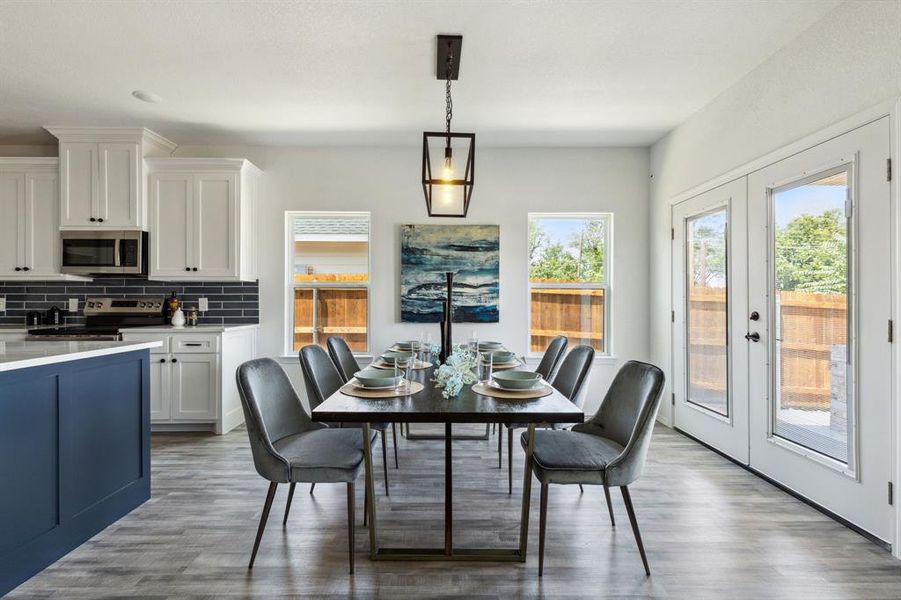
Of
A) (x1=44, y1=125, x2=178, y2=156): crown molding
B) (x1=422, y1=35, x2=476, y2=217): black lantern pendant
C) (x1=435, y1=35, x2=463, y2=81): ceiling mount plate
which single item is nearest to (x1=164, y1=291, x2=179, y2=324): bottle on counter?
(x1=44, y1=125, x2=178, y2=156): crown molding

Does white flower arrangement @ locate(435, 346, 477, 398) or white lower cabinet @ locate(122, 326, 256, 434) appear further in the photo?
white lower cabinet @ locate(122, 326, 256, 434)

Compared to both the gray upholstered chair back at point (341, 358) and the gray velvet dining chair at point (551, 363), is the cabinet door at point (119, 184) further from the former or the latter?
the gray velvet dining chair at point (551, 363)

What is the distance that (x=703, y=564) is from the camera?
2.11 meters

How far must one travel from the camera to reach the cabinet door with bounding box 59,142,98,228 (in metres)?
4.10

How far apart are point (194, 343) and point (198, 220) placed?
3.73 feet

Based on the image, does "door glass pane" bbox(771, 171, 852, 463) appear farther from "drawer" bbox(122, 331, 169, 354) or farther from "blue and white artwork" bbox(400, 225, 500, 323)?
"drawer" bbox(122, 331, 169, 354)

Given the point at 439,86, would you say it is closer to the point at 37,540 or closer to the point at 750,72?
the point at 750,72

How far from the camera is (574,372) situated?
284 cm

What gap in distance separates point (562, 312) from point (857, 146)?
9.24 feet

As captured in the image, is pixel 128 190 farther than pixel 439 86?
Yes

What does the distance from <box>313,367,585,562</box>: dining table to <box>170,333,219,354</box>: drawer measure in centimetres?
243

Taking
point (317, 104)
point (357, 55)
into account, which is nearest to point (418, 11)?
point (357, 55)

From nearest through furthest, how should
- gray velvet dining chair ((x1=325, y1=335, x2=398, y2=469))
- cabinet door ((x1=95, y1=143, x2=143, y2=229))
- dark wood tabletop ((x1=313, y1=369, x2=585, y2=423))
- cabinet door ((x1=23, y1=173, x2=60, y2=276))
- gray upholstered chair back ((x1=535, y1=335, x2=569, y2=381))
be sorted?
dark wood tabletop ((x1=313, y1=369, x2=585, y2=423))
gray upholstered chair back ((x1=535, y1=335, x2=569, y2=381))
gray velvet dining chair ((x1=325, y1=335, x2=398, y2=469))
cabinet door ((x1=95, y1=143, x2=143, y2=229))
cabinet door ((x1=23, y1=173, x2=60, y2=276))

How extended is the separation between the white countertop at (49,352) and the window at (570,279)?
11.4 feet
